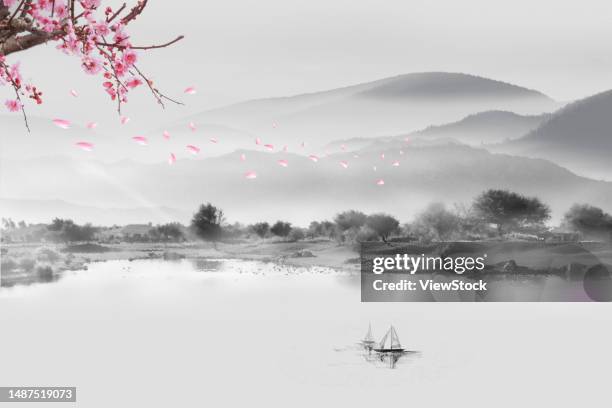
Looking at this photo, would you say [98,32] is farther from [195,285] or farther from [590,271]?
[590,271]

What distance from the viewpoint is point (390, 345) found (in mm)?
17875

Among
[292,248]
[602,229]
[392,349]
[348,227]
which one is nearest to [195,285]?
[292,248]

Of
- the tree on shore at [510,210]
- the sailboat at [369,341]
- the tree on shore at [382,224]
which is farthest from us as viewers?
the tree on shore at [510,210]

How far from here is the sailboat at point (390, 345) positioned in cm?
1777

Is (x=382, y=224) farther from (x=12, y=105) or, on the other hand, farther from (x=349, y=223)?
(x=12, y=105)

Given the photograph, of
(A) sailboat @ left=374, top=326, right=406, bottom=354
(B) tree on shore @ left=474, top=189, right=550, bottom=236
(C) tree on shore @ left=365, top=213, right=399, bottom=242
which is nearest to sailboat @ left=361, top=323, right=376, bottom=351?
(A) sailboat @ left=374, top=326, right=406, bottom=354

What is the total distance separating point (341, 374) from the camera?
53.2 ft

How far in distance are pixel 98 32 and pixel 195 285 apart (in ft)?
73.5

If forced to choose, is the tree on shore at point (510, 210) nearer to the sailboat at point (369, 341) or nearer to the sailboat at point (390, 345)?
the sailboat at point (369, 341)

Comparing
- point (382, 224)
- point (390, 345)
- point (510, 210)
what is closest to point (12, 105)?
point (390, 345)

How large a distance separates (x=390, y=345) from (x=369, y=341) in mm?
1183

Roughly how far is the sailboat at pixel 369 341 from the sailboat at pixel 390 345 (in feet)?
1.23

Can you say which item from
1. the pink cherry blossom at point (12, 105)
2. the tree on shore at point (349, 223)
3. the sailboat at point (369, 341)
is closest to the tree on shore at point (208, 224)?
the tree on shore at point (349, 223)

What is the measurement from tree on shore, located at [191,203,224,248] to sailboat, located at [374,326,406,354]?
1725cm
